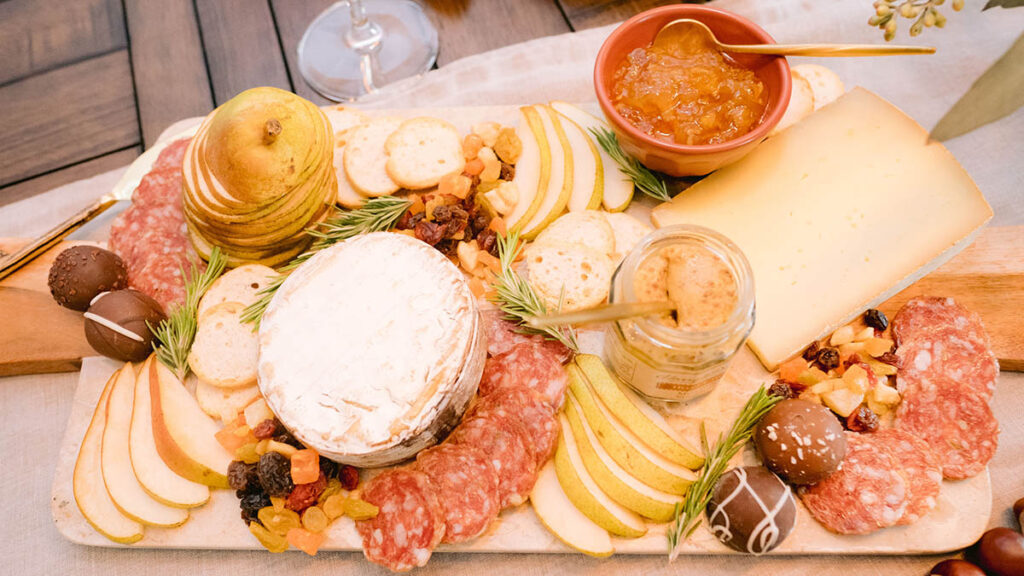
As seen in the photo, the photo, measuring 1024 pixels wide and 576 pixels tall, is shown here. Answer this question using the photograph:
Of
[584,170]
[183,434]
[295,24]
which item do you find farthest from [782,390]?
[295,24]

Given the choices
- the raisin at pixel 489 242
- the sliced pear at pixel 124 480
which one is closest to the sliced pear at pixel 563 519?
the raisin at pixel 489 242

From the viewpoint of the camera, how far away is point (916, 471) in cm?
193

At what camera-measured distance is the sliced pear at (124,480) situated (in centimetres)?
200

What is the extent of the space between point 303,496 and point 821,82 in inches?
91.6

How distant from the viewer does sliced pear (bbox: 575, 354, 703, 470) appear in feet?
6.37

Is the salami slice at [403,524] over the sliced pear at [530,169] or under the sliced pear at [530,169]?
under

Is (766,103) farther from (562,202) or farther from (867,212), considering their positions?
(562,202)

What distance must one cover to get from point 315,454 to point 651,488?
968 millimetres

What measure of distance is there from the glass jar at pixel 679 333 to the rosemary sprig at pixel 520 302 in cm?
19

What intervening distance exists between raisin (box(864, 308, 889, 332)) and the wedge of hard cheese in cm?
7

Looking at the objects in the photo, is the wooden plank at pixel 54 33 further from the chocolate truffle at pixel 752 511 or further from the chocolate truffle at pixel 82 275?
the chocolate truffle at pixel 752 511

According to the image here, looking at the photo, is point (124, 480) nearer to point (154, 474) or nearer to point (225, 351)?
point (154, 474)

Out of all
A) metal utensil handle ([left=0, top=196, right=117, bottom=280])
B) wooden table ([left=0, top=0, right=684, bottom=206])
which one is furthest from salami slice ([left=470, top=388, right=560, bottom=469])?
wooden table ([left=0, top=0, right=684, bottom=206])

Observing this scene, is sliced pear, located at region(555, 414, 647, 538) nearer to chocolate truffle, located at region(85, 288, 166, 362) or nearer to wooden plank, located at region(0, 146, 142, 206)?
chocolate truffle, located at region(85, 288, 166, 362)
